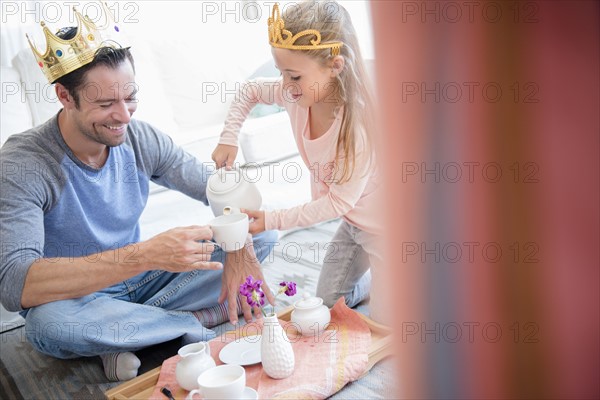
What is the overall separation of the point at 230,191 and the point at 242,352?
43cm

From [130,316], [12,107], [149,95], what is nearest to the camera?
[130,316]

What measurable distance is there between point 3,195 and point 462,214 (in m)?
1.60

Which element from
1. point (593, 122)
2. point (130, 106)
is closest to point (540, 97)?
point (593, 122)

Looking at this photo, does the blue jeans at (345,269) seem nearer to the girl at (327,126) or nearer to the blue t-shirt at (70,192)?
the girl at (327,126)

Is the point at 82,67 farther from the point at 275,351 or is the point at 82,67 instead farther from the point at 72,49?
the point at 275,351

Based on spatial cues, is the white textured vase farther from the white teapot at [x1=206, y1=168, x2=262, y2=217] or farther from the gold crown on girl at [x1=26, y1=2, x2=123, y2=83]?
the gold crown on girl at [x1=26, y1=2, x2=123, y2=83]

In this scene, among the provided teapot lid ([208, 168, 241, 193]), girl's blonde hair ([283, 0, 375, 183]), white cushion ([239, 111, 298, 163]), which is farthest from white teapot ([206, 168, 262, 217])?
white cushion ([239, 111, 298, 163])

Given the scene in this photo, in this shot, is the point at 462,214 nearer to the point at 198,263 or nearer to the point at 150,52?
the point at 198,263

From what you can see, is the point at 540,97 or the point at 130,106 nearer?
the point at 540,97

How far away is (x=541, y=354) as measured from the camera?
187mm

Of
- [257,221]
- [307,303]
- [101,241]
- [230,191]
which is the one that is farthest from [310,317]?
[101,241]

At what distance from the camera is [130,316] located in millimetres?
1684

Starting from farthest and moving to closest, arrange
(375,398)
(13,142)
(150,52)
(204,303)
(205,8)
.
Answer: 1. (205,8)
2. (150,52)
3. (204,303)
4. (13,142)
5. (375,398)

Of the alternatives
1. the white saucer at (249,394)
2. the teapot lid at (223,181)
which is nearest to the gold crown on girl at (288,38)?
the teapot lid at (223,181)
